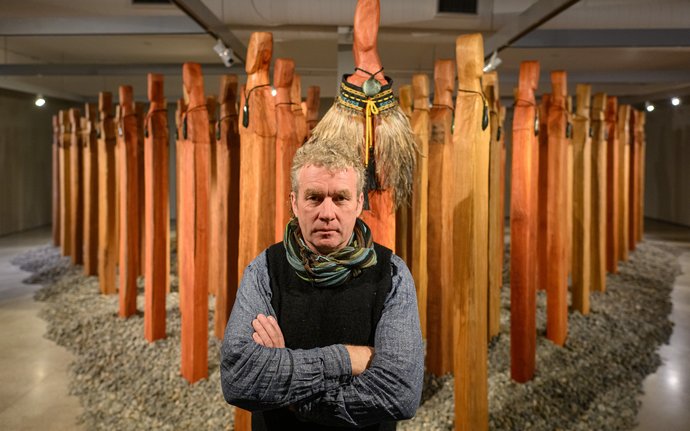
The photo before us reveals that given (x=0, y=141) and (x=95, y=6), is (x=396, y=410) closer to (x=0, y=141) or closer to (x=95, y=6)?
(x=95, y=6)

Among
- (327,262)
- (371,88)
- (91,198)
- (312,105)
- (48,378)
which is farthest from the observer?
(91,198)

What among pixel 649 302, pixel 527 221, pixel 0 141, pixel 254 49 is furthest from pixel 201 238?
pixel 0 141

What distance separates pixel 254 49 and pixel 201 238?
1147 mm

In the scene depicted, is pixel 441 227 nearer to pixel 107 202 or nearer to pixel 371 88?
pixel 371 88

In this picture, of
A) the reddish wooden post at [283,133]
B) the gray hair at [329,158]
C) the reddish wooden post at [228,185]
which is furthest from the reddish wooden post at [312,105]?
the gray hair at [329,158]

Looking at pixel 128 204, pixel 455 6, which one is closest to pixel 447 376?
pixel 128 204

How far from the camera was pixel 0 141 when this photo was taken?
9508 mm

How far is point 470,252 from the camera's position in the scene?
7.77 ft

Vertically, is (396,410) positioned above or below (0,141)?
below

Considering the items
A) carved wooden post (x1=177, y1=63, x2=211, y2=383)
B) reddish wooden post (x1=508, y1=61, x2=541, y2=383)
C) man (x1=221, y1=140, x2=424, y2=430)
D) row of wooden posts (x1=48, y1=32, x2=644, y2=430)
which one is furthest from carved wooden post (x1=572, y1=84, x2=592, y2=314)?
man (x1=221, y1=140, x2=424, y2=430)

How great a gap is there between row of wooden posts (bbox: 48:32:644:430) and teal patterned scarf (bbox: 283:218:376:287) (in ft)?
2.39

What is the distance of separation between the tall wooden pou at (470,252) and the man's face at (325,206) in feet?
3.69

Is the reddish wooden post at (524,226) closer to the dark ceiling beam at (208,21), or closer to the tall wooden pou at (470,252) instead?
the tall wooden pou at (470,252)

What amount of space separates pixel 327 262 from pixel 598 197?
4274 mm
